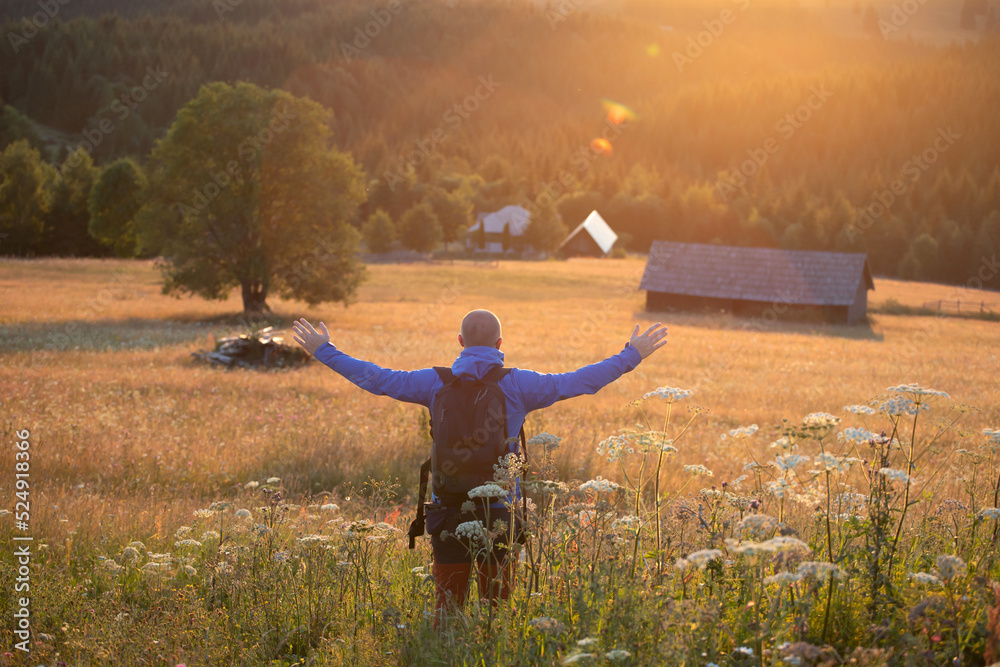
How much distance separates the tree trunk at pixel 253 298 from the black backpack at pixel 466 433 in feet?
92.6

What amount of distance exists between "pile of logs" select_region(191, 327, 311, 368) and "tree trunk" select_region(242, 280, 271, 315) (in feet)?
37.7

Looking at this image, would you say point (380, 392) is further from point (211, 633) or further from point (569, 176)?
point (569, 176)

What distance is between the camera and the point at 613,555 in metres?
3.43

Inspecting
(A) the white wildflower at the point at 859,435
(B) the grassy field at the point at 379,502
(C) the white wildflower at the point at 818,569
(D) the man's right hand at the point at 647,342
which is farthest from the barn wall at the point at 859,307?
(C) the white wildflower at the point at 818,569

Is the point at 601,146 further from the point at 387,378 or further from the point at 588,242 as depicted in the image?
the point at 387,378

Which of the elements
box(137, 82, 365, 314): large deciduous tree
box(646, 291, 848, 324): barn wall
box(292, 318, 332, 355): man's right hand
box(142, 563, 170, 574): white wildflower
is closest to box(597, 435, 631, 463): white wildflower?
box(292, 318, 332, 355): man's right hand

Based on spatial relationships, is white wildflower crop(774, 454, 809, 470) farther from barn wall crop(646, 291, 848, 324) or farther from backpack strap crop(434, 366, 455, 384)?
barn wall crop(646, 291, 848, 324)

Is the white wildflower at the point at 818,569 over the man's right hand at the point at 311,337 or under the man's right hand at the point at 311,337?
under

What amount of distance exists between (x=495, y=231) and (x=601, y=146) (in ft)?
294

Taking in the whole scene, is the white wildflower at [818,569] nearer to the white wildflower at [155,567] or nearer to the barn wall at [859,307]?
the white wildflower at [155,567]

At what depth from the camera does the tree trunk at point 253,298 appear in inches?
1196

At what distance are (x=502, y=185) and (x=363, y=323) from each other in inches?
3740

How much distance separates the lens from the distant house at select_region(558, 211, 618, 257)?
3760 inches

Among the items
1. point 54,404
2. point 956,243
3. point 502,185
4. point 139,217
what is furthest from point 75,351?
point 502,185
